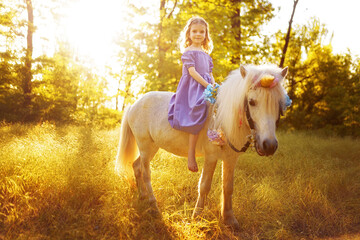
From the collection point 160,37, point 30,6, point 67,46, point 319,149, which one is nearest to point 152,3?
point 160,37

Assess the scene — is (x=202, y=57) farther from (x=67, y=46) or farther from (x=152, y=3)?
(x=67, y=46)

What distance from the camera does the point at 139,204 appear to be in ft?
9.84

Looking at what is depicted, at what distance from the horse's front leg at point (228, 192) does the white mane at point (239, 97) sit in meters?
0.41

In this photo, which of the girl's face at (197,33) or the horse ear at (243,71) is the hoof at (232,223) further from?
the girl's face at (197,33)

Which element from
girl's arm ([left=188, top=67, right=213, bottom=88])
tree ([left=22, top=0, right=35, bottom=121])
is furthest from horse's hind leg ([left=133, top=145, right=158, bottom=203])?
tree ([left=22, top=0, right=35, bottom=121])

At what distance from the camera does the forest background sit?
29.6 ft

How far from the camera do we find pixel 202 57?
3.16 m

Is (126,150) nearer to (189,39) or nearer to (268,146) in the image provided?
(189,39)

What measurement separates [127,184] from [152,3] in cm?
961

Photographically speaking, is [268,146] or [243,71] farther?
[243,71]

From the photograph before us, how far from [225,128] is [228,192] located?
0.91 m

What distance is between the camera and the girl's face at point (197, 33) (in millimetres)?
3150

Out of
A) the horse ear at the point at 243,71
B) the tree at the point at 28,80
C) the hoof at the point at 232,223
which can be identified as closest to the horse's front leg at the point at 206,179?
the hoof at the point at 232,223

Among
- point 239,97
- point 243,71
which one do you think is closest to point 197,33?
point 243,71
